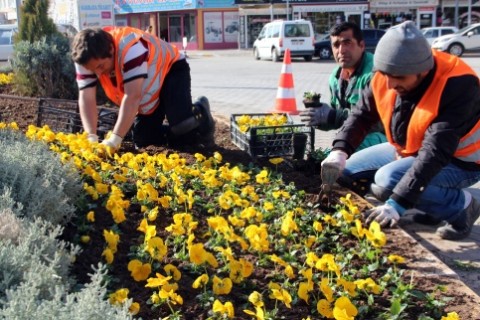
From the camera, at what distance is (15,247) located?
220cm

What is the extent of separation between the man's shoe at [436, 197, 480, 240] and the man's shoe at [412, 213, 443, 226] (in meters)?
0.22

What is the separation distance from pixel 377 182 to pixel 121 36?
2077 millimetres

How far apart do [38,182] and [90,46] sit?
139 centimetres

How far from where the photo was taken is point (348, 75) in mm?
4617

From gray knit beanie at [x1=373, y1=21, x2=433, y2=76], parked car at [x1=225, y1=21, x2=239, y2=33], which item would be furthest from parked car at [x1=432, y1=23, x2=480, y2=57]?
gray knit beanie at [x1=373, y1=21, x2=433, y2=76]

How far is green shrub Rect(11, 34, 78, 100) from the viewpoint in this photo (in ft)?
27.1

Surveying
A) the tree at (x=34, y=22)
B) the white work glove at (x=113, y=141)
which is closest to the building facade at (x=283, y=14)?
the tree at (x=34, y=22)

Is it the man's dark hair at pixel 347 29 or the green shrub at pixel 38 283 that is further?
the man's dark hair at pixel 347 29

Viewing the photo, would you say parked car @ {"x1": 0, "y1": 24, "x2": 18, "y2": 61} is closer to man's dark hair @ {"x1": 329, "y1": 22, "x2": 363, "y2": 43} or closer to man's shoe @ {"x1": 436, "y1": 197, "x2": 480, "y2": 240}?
man's dark hair @ {"x1": 329, "y1": 22, "x2": 363, "y2": 43}

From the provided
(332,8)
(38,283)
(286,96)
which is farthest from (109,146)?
(332,8)

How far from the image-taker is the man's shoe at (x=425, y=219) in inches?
161

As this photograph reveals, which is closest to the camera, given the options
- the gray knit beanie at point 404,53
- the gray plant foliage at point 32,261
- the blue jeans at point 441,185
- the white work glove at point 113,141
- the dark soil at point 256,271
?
the gray plant foliage at point 32,261

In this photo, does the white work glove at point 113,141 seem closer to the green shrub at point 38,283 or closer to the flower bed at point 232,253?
the flower bed at point 232,253

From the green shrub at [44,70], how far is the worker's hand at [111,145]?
4.28 m
